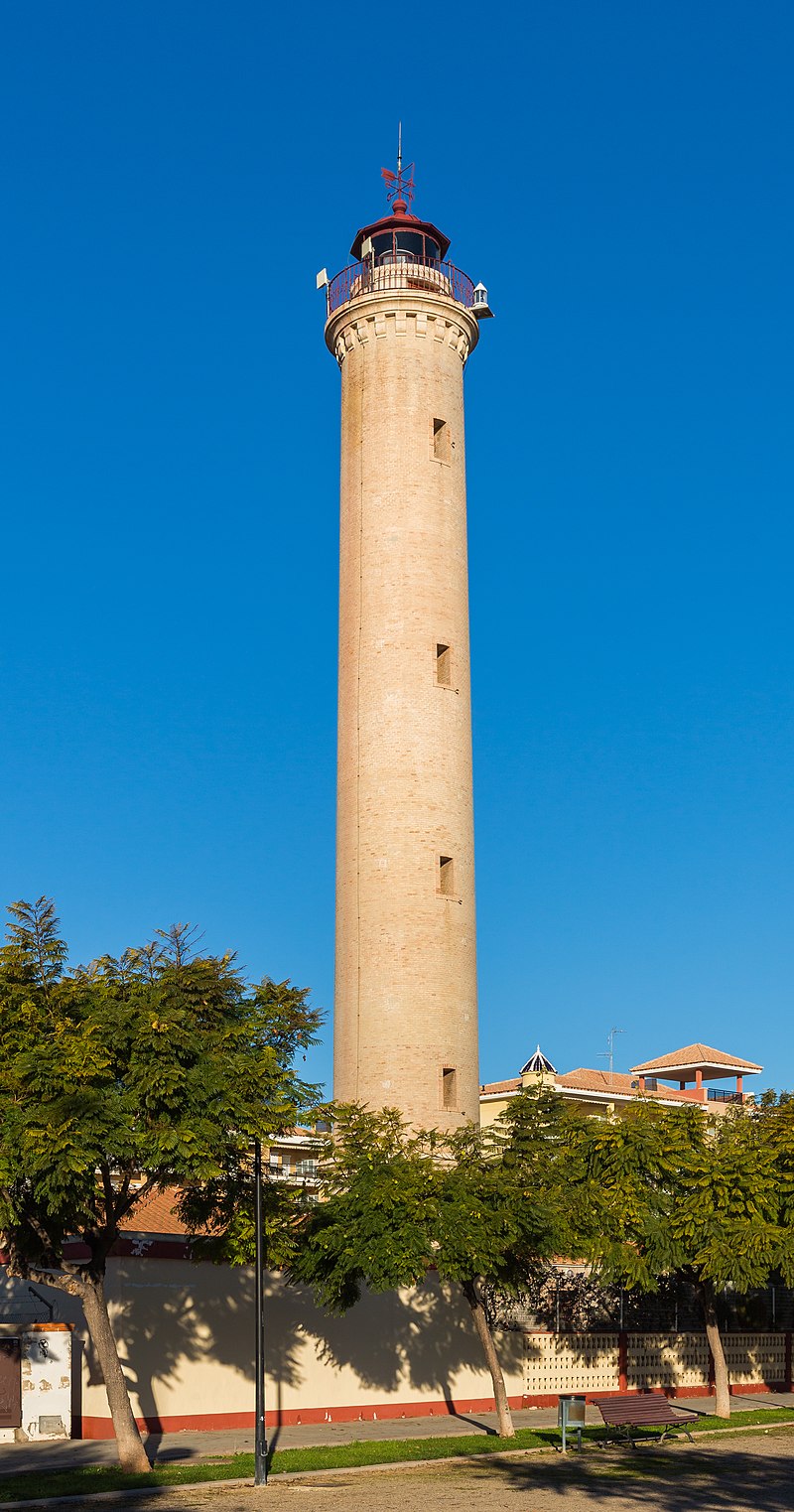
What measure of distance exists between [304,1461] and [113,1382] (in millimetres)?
3912

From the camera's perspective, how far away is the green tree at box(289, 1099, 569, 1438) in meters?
30.6

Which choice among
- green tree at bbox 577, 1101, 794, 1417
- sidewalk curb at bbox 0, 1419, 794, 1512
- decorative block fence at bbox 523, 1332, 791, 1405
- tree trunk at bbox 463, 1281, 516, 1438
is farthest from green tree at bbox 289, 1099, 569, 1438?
decorative block fence at bbox 523, 1332, 791, 1405

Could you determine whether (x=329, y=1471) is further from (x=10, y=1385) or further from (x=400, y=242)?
(x=400, y=242)

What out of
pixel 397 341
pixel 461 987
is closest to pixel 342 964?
pixel 461 987

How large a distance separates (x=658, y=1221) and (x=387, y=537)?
21.8 m

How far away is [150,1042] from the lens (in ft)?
86.7

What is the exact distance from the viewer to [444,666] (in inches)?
1855

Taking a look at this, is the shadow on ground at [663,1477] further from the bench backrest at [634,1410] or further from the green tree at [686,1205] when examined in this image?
the green tree at [686,1205]

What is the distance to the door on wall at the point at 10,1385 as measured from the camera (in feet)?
98.5

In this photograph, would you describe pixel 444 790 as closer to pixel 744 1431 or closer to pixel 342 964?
pixel 342 964

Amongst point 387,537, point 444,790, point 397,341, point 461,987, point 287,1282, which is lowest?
point 287,1282

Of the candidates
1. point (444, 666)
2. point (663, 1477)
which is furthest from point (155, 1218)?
point (663, 1477)

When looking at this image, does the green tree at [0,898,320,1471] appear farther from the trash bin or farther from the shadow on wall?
the trash bin

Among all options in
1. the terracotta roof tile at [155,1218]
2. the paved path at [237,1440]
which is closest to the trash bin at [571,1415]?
the paved path at [237,1440]
